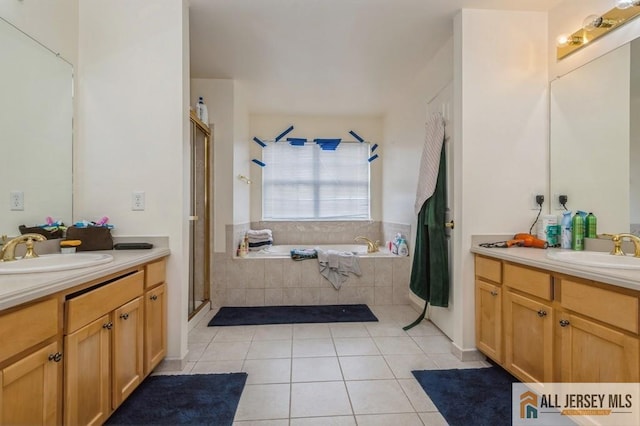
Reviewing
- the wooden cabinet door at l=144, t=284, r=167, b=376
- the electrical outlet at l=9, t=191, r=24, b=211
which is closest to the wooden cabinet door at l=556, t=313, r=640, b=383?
the wooden cabinet door at l=144, t=284, r=167, b=376

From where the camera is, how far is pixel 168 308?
6.41 feet

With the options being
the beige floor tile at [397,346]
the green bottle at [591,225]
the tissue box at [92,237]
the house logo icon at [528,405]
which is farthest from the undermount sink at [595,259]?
the tissue box at [92,237]

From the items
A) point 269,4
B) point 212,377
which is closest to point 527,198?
point 269,4

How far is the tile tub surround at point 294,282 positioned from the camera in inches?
126

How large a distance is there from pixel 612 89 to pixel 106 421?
3.30 meters

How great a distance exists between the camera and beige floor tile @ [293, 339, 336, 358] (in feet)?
7.14

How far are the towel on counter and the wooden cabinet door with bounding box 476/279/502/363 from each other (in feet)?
4.60

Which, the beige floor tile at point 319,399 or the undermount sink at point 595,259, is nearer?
the undermount sink at point 595,259

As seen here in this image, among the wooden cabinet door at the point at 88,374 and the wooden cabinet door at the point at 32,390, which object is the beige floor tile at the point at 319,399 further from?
the wooden cabinet door at the point at 32,390

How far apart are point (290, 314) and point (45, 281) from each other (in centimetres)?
219

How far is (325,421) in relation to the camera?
147 centimetres

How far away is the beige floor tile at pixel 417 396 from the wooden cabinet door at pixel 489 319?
55 centimetres

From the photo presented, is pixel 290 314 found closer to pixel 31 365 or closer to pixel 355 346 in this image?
pixel 355 346

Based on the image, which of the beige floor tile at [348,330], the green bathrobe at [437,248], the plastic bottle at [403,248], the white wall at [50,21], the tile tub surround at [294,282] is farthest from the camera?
the plastic bottle at [403,248]
